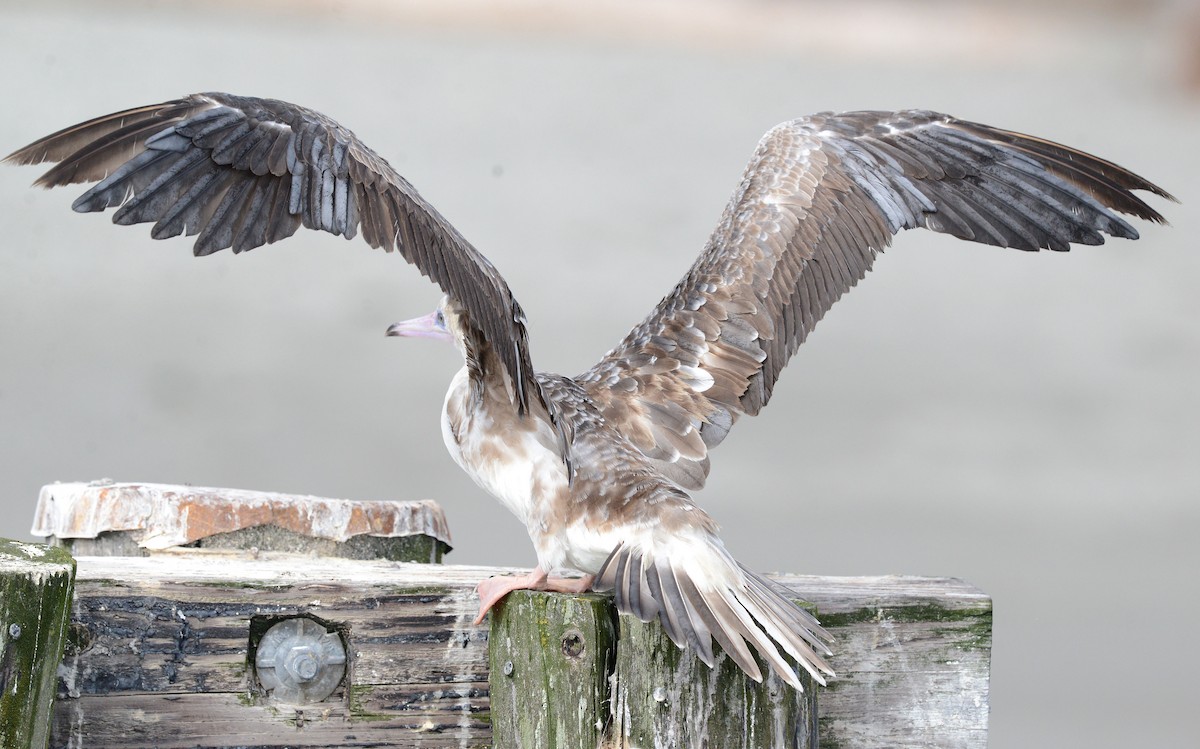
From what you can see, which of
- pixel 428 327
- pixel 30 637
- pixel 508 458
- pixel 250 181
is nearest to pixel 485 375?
pixel 508 458

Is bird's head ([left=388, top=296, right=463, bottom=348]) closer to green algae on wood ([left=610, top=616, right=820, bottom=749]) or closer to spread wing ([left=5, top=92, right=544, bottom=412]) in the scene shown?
spread wing ([left=5, top=92, right=544, bottom=412])

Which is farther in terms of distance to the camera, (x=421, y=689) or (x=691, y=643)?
(x=421, y=689)

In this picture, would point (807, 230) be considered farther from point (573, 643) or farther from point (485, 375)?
point (573, 643)

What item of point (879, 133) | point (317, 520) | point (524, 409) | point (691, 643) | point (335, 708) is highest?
point (879, 133)

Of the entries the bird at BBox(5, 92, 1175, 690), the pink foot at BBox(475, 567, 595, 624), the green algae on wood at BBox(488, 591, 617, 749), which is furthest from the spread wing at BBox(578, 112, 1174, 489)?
the green algae on wood at BBox(488, 591, 617, 749)

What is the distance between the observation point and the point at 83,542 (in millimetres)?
4020

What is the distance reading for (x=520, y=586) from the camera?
2.75m

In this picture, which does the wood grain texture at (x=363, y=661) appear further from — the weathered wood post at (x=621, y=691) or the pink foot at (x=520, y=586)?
the weathered wood post at (x=621, y=691)

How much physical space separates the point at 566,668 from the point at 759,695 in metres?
0.42

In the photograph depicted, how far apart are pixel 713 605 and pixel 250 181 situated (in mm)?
1497

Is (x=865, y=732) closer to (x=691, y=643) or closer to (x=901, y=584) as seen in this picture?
(x=901, y=584)

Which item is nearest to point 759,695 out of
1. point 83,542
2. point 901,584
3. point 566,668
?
point 566,668

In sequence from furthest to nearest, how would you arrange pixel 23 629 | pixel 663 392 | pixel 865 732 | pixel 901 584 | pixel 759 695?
pixel 663 392 → pixel 901 584 → pixel 865 732 → pixel 759 695 → pixel 23 629

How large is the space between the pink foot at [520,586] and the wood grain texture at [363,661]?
0.08 metres
